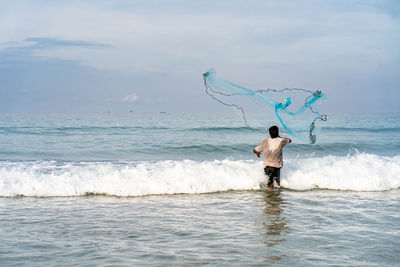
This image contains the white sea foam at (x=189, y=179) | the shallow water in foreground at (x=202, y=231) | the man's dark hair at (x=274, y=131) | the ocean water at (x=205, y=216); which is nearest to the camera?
the shallow water in foreground at (x=202, y=231)

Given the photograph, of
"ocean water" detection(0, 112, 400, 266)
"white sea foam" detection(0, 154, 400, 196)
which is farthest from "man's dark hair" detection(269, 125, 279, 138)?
"white sea foam" detection(0, 154, 400, 196)

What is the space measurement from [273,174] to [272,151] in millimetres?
587

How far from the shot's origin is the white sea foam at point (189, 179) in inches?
373

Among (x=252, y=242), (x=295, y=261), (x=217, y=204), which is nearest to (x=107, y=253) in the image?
(x=252, y=242)

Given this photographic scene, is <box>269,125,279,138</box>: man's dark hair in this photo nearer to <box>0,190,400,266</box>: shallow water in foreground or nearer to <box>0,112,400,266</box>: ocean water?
<box>0,112,400,266</box>: ocean water

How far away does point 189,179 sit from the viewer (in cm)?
1001

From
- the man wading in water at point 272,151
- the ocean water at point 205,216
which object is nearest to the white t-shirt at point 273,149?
the man wading in water at point 272,151

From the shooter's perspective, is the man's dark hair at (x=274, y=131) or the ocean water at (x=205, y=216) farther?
the man's dark hair at (x=274, y=131)

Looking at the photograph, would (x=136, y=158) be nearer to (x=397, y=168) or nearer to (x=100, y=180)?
(x=100, y=180)

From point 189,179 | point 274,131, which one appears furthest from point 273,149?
point 189,179

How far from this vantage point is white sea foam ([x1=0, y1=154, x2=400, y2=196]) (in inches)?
373

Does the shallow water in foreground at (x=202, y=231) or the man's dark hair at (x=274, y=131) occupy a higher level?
the man's dark hair at (x=274, y=131)

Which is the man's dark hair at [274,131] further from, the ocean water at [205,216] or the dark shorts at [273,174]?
the dark shorts at [273,174]

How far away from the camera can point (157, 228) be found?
6.09 m
